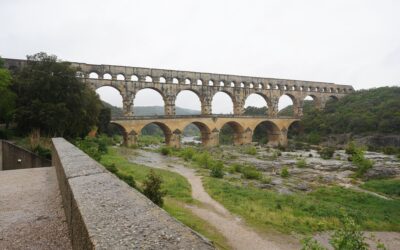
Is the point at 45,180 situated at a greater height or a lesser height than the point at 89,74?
lesser

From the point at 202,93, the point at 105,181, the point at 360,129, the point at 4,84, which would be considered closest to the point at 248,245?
the point at 105,181

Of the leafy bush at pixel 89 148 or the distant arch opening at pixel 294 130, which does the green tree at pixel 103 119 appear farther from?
the distant arch opening at pixel 294 130

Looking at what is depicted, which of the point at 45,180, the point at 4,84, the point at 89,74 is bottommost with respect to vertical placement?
the point at 45,180

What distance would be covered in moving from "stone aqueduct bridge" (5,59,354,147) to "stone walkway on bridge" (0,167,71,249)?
23.2 meters

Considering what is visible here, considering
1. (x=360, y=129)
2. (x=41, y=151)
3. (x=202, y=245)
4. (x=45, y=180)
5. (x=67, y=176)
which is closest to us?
(x=202, y=245)

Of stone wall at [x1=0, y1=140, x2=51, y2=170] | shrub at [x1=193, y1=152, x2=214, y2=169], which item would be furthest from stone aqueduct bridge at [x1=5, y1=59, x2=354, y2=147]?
stone wall at [x1=0, y1=140, x2=51, y2=170]

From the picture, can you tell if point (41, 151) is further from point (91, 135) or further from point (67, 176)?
point (91, 135)

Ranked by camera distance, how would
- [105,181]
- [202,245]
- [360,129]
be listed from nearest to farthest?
[202,245]
[105,181]
[360,129]

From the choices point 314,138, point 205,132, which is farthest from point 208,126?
point 314,138

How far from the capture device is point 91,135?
25.1 metres

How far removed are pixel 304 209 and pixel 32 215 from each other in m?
8.40

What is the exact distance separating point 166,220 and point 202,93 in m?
34.7

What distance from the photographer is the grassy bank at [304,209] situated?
863 centimetres

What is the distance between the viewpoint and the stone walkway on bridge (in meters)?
3.39
